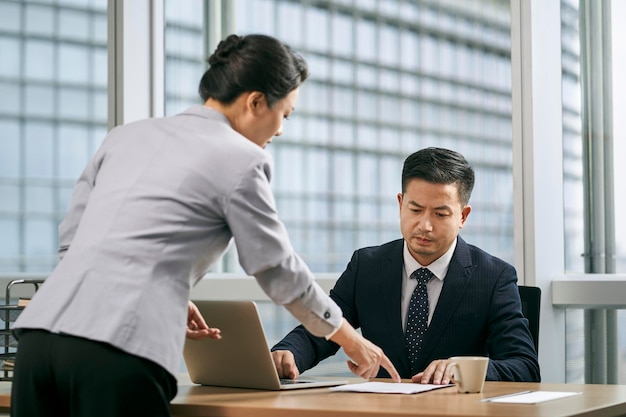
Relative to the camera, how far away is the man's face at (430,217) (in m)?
2.62

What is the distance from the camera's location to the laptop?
1981 millimetres

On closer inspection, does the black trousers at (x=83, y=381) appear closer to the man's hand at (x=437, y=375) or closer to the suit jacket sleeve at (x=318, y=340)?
the man's hand at (x=437, y=375)

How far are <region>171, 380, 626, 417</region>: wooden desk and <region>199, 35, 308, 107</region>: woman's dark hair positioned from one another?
62 cm

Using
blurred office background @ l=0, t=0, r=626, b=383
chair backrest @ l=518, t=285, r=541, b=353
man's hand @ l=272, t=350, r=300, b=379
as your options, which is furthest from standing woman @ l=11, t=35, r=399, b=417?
blurred office background @ l=0, t=0, r=626, b=383

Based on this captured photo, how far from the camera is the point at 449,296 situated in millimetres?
2572

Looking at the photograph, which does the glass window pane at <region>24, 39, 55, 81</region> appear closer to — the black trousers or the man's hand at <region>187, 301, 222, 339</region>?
the man's hand at <region>187, 301, 222, 339</region>

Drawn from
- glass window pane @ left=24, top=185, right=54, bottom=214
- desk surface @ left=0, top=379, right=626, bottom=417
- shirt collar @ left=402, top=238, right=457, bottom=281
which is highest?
glass window pane @ left=24, top=185, right=54, bottom=214

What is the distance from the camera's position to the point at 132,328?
5.29ft

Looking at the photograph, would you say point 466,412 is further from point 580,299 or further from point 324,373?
point 324,373

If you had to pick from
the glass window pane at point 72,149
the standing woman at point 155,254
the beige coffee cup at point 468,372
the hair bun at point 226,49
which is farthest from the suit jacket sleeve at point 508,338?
the glass window pane at point 72,149

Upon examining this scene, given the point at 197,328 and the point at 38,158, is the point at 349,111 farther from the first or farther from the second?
the point at 197,328

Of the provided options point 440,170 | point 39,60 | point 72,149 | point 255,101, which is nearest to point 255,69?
point 255,101

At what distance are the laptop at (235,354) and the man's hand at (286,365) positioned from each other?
0.08 meters

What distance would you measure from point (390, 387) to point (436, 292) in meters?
0.59
